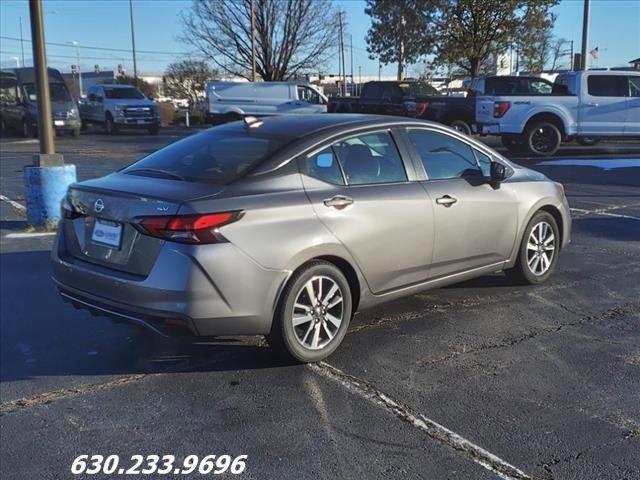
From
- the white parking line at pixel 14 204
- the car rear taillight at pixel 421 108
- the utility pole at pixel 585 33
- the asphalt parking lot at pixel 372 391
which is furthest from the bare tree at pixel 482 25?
the asphalt parking lot at pixel 372 391

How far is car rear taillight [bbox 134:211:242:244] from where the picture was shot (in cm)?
373

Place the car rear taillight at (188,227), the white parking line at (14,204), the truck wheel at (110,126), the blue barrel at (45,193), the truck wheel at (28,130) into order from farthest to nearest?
the truck wheel at (110,126) → the truck wheel at (28,130) → the white parking line at (14,204) → the blue barrel at (45,193) → the car rear taillight at (188,227)

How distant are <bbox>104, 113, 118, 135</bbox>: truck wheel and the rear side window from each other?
19.5 metres

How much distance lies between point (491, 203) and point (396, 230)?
1.14m

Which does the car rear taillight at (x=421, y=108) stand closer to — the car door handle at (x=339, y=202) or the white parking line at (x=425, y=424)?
the car door handle at (x=339, y=202)

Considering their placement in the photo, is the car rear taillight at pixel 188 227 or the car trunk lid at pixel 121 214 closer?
the car rear taillight at pixel 188 227

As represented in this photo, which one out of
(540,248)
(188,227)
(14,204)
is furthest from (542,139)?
(188,227)

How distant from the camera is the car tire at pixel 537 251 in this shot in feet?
19.1

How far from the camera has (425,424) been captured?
3531mm

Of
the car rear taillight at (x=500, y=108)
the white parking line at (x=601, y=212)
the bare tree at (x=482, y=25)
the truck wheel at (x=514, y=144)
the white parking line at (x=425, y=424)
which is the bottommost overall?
the white parking line at (x=425, y=424)

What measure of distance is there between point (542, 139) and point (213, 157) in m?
14.0

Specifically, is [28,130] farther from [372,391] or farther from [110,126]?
[372,391]

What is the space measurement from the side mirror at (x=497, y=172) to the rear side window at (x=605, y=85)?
1280cm

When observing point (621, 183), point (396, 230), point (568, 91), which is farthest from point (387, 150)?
point (568, 91)
